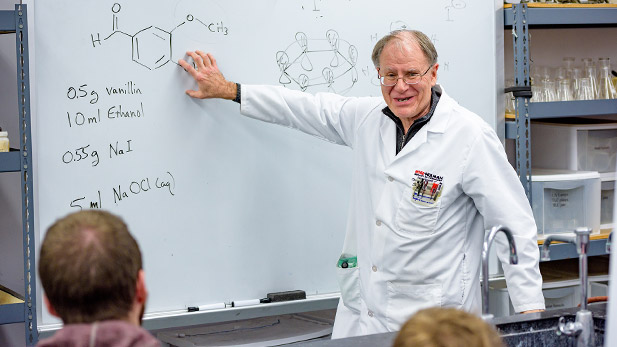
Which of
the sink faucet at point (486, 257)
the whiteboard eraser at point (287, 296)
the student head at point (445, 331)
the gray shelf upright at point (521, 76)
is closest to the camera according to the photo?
the student head at point (445, 331)

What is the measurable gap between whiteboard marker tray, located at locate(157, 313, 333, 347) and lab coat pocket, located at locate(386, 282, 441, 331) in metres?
0.54

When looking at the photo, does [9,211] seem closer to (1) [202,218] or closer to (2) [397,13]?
(1) [202,218]

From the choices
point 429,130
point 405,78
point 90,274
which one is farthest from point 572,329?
point 90,274

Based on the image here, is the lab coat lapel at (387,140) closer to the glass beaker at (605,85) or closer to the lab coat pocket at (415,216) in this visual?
the lab coat pocket at (415,216)

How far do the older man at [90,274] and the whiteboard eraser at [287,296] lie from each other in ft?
4.91

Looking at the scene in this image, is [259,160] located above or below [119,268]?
above

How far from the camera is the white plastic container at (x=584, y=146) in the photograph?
3.33m

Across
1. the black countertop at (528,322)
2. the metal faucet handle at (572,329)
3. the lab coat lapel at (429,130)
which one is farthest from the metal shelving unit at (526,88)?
the metal faucet handle at (572,329)

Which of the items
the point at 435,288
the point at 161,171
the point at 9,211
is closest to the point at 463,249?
the point at 435,288

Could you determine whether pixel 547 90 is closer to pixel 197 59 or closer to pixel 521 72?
pixel 521 72

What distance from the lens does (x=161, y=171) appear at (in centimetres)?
255

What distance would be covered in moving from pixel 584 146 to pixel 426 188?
4.20 feet

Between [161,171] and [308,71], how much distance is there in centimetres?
61

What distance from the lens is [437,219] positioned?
7.65ft
